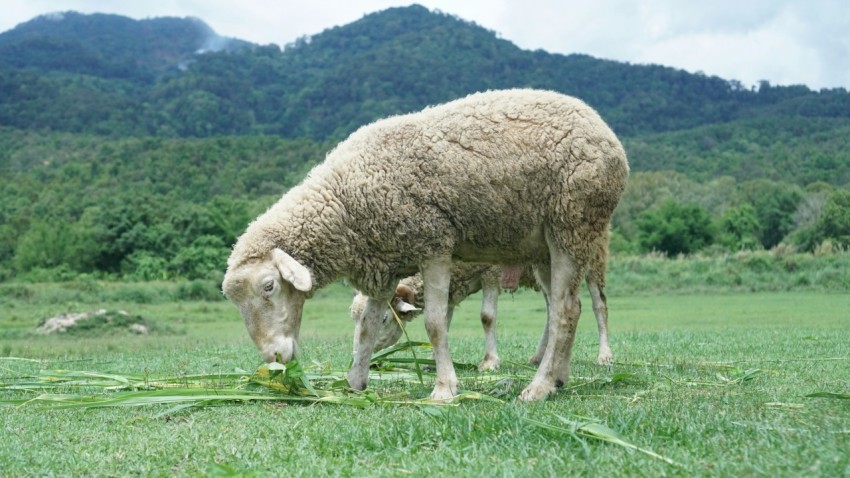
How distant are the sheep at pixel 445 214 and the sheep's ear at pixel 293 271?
0.01 meters

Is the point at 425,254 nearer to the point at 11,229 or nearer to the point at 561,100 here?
the point at 561,100

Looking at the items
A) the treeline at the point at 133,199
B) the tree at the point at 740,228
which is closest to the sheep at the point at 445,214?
the treeline at the point at 133,199

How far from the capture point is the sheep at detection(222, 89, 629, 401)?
6.27m

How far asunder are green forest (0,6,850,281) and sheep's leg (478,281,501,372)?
939 inches

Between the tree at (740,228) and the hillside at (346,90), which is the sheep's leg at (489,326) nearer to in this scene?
the tree at (740,228)

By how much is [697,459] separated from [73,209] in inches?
2065

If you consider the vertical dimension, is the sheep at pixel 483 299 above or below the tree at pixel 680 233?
above

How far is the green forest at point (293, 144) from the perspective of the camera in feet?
128

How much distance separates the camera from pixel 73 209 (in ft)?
168

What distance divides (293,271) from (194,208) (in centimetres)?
3491

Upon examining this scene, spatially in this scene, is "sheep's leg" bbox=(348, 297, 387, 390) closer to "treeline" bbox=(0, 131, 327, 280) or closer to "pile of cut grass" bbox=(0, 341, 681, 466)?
"pile of cut grass" bbox=(0, 341, 681, 466)

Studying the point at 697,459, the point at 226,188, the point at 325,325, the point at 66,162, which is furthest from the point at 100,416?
the point at 66,162

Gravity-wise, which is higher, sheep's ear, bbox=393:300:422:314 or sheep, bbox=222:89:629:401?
sheep, bbox=222:89:629:401

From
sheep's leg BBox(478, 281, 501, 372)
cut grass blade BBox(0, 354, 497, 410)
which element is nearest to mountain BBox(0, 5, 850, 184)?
sheep's leg BBox(478, 281, 501, 372)
